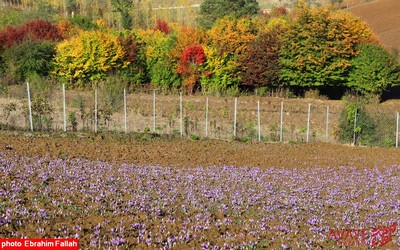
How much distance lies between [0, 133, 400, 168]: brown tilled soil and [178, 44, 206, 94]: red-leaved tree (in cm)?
1746

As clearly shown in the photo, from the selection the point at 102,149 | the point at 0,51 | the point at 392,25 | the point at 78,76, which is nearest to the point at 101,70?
the point at 78,76

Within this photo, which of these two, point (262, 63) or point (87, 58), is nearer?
point (262, 63)

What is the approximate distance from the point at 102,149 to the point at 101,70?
22.7 metres

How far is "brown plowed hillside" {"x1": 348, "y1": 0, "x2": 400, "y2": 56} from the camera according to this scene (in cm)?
6488

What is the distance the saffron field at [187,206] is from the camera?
6.18 meters

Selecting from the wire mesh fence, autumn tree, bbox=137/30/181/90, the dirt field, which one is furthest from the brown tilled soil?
autumn tree, bbox=137/30/181/90

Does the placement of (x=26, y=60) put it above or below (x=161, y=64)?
above

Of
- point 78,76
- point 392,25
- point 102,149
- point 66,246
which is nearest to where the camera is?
point 66,246

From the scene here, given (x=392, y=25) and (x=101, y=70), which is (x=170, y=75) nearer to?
(x=101, y=70)

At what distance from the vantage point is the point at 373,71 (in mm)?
34031

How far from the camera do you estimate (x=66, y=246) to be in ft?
17.8

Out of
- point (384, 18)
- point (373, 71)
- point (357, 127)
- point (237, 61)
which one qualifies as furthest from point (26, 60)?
point (384, 18)

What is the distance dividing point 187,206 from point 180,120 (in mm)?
13971

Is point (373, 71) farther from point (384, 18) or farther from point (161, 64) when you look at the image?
point (384, 18)
